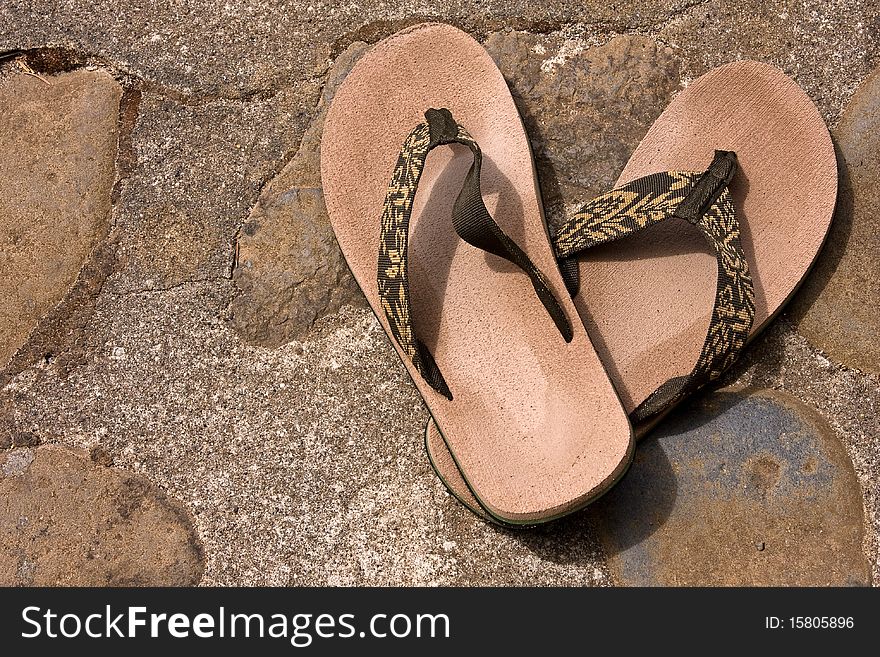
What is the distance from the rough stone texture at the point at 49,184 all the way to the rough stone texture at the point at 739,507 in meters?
0.91

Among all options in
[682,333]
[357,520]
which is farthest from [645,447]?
[357,520]

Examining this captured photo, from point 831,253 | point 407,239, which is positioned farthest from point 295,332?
point 831,253

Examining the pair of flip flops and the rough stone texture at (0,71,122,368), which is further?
the rough stone texture at (0,71,122,368)

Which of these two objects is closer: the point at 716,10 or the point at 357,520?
the point at 357,520

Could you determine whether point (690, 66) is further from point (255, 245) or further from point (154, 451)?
point (154, 451)

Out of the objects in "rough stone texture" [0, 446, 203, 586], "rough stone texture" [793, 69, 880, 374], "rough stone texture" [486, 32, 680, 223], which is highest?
"rough stone texture" [486, 32, 680, 223]

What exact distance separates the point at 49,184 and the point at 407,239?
2.04 feet

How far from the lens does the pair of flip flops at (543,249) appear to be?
3.40 ft

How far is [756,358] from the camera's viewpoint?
1118mm

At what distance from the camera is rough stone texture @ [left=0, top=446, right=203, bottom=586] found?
1.08 m

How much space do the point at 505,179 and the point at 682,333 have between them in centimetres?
35

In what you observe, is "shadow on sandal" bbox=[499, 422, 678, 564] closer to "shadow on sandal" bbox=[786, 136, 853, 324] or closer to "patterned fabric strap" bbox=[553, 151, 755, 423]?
"patterned fabric strap" bbox=[553, 151, 755, 423]

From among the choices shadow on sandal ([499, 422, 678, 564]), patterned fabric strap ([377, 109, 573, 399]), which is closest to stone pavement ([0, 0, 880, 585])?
shadow on sandal ([499, 422, 678, 564])

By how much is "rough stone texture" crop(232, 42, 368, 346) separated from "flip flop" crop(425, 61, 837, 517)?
27cm
